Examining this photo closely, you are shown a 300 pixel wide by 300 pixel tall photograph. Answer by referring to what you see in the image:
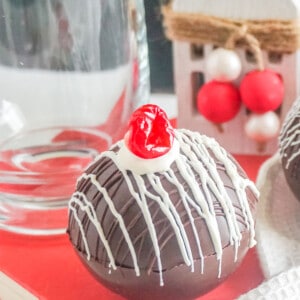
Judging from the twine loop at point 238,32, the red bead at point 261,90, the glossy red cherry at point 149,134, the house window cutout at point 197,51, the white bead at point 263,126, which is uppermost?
the glossy red cherry at point 149,134

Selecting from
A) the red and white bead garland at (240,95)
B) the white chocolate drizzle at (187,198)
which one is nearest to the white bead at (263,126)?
the red and white bead garland at (240,95)

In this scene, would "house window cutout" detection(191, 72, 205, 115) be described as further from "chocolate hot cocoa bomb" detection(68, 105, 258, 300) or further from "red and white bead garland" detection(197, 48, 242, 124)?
"chocolate hot cocoa bomb" detection(68, 105, 258, 300)

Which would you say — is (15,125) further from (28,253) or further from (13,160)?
(28,253)

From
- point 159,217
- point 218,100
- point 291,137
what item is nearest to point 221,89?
point 218,100

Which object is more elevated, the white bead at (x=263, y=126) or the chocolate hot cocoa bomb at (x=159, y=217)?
the chocolate hot cocoa bomb at (x=159, y=217)

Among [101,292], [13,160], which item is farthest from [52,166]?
[101,292]

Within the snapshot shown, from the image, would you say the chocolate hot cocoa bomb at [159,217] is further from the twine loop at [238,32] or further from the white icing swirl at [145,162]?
the twine loop at [238,32]
